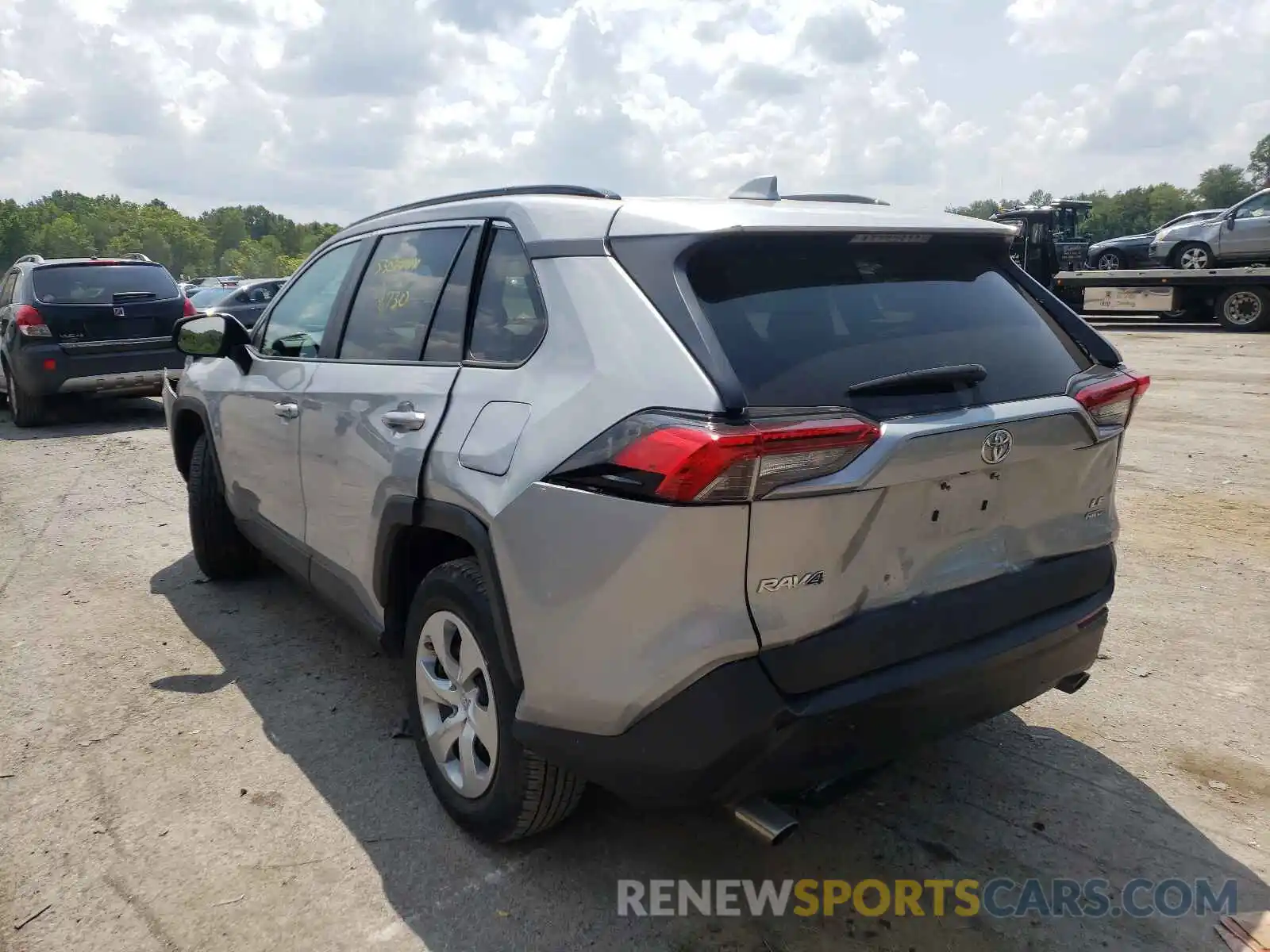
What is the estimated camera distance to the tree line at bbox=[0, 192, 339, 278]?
13675 cm

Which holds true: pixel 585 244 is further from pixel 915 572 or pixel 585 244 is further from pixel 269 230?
pixel 269 230

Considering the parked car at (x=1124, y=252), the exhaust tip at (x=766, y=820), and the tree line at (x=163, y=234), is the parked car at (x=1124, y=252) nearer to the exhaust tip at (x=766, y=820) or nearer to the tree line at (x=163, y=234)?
the exhaust tip at (x=766, y=820)

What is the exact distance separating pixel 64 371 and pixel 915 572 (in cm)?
1051

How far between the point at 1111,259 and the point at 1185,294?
23.2 feet

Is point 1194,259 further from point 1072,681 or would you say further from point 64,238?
point 64,238

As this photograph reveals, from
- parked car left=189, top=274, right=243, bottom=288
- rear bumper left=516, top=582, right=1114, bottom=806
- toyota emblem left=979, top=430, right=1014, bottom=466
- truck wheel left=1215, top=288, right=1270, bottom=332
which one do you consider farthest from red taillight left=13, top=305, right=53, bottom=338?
parked car left=189, top=274, right=243, bottom=288

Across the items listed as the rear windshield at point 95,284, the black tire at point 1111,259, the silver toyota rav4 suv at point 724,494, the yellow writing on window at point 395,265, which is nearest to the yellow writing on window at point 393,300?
the yellow writing on window at point 395,265

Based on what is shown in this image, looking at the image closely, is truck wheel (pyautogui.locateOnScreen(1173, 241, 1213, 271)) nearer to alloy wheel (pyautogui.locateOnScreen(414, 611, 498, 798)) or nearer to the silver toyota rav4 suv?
the silver toyota rav4 suv

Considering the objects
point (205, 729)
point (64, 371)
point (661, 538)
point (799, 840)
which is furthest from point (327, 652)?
point (64, 371)

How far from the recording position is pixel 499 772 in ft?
8.67

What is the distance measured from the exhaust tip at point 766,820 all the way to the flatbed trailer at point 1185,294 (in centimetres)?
1859

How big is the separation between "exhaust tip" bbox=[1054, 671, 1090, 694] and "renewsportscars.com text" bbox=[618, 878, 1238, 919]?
52 cm

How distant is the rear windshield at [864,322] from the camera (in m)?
2.24

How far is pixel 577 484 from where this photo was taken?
2.26m
